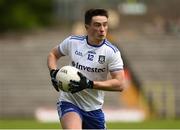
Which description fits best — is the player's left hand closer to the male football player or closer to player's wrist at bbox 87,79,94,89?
player's wrist at bbox 87,79,94,89

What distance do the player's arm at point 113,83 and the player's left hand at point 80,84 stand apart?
0.11 meters

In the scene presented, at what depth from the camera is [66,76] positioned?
34.3 feet

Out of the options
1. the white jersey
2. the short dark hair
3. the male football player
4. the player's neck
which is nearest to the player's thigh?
the male football player

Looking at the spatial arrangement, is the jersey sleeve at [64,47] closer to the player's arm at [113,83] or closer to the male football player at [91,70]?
the male football player at [91,70]

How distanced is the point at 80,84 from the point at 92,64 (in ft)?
1.98

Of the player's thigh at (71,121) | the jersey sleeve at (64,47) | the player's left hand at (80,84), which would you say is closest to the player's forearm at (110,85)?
the player's left hand at (80,84)

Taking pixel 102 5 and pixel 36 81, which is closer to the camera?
pixel 36 81

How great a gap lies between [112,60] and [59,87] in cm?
74

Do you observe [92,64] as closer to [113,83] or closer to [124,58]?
[113,83]

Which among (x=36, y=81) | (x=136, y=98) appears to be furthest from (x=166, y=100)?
(x=36, y=81)

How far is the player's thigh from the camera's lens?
1052 cm

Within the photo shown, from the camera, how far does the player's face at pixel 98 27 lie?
10.7 metres

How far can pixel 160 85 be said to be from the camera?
95.2 ft

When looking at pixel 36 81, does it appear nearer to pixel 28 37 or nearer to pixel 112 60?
pixel 28 37
